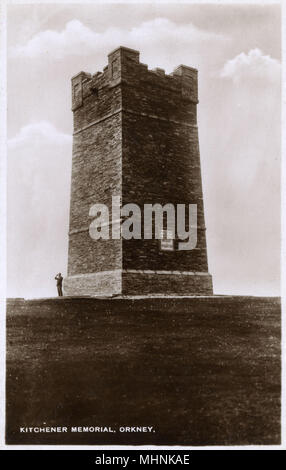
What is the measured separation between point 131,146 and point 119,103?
5.12 feet

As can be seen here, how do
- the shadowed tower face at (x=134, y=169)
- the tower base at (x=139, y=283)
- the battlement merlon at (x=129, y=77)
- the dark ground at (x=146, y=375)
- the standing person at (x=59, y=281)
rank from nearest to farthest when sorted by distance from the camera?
1. the dark ground at (x=146, y=375)
2. the tower base at (x=139, y=283)
3. the shadowed tower face at (x=134, y=169)
4. the battlement merlon at (x=129, y=77)
5. the standing person at (x=59, y=281)

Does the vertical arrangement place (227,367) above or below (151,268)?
below

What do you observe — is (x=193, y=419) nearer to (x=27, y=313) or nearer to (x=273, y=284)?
(x=273, y=284)

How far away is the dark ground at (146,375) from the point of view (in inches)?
315

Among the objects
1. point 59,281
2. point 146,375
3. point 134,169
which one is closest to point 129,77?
point 134,169

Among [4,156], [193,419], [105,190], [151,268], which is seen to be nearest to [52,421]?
[193,419]

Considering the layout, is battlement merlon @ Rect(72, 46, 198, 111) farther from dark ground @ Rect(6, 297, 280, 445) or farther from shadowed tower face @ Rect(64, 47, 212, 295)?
dark ground @ Rect(6, 297, 280, 445)

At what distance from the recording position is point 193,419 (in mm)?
7949

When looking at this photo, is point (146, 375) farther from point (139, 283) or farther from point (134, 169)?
point (134, 169)

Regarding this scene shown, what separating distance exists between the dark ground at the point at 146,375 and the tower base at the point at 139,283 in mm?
2854

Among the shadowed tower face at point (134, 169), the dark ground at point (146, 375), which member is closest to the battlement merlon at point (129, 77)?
the shadowed tower face at point (134, 169)

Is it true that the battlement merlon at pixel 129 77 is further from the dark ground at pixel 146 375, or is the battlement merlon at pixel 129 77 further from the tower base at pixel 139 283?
the dark ground at pixel 146 375

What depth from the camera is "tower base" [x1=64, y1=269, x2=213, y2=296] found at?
50.2 ft

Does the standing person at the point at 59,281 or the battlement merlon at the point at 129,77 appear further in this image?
the standing person at the point at 59,281
